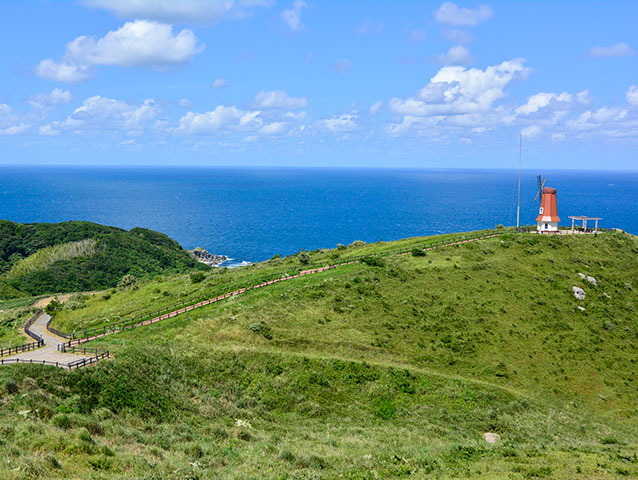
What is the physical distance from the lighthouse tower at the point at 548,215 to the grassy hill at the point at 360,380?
845cm

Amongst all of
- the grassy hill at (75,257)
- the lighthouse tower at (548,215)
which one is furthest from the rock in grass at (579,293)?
the grassy hill at (75,257)

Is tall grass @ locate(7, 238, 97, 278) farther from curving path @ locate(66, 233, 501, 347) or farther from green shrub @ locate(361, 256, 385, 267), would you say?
green shrub @ locate(361, 256, 385, 267)

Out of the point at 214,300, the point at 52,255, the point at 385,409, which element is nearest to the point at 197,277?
the point at 214,300

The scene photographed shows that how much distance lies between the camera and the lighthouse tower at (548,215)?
7681cm

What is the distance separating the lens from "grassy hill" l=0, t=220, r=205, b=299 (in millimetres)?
100438

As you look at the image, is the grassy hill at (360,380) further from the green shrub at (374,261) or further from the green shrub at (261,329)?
the green shrub at (374,261)

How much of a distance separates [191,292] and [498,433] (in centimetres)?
3772

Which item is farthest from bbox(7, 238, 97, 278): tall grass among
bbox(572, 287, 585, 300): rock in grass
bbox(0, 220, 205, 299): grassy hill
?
bbox(572, 287, 585, 300): rock in grass

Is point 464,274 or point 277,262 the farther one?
point 277,262

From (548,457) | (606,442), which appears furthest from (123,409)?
(606,442)

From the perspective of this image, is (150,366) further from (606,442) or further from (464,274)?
(464,274)

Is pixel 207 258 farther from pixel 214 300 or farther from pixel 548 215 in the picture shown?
Answer: pixel 548 215

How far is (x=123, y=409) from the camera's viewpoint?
3009 cm

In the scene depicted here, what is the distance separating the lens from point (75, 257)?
113 m
